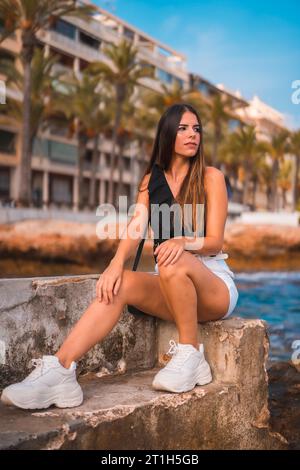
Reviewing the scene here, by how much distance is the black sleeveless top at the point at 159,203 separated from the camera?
3.19 meters

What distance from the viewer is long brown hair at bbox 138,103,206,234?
3.17 m

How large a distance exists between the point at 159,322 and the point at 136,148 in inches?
2067

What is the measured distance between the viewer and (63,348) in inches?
109

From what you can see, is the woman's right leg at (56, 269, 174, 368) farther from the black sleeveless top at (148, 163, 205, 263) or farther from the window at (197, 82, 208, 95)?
the window at (197, 82, 208, 95)

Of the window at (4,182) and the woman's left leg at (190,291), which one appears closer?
the woman's left leg at (190,291)

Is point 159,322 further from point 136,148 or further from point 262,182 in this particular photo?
point 262,182

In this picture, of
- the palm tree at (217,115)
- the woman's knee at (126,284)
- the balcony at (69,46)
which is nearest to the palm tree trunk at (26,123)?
the balcony at (69,46)

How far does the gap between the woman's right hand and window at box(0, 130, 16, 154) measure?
3688cm

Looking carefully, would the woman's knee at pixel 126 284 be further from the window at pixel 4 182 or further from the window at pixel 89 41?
the window at pixel 89 41

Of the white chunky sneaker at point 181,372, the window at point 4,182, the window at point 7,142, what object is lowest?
the white chunky sneaker at point 181,372

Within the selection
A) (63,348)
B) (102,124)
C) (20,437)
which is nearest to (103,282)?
(63,348)

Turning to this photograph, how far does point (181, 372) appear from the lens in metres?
2.84

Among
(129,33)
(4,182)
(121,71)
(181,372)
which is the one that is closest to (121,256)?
(181,372)

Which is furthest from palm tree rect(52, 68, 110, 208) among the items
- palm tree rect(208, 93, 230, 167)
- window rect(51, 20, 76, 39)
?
palm tree rect(208, 93, 230, 167)
